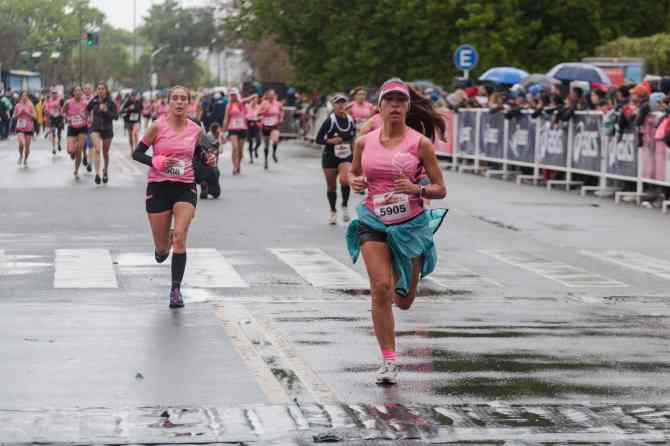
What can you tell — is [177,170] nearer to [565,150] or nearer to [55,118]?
[565,150]

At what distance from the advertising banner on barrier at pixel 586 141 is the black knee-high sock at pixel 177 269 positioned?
14816 millimetres

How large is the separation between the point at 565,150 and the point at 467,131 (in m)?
6.76

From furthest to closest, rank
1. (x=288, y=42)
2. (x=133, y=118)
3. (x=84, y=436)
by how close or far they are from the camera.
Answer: (x=288, y=42) → (x=133, y=118) → (x=84, y=436)

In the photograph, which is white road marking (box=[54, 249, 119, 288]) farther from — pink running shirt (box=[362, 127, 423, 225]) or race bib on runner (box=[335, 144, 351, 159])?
pink running shirt (box=[362, 127, 423, 225])

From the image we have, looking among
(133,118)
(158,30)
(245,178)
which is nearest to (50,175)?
(245,178)

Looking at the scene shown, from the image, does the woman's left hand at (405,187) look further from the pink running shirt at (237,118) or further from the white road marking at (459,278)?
the pink running shirt at (237,118)

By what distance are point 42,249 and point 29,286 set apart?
10.7ft

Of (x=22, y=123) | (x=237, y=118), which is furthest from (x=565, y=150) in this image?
(x=22, y=123)

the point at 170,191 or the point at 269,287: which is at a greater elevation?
the point at 170,191

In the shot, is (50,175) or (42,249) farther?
(50,175)

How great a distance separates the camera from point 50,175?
31.3 meters

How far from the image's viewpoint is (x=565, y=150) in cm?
2828

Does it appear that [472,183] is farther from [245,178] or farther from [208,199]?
[208,199]

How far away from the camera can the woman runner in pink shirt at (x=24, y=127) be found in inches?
1391
